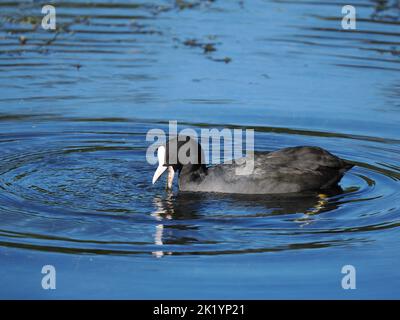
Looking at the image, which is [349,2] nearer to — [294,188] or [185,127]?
[185,127]

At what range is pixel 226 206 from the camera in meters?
8.23

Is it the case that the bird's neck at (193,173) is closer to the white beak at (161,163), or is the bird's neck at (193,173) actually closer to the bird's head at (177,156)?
the bird's head at (177,156)

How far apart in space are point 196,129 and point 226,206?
229cm

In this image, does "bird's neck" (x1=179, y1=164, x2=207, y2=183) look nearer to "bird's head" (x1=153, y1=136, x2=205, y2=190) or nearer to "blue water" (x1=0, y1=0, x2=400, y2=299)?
"bird's head" (x1=153, y1=136, x2=205, y2=190)

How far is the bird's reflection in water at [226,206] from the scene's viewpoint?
7.71 metres

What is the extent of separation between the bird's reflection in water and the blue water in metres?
0.03

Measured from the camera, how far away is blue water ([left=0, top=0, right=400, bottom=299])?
22.0ft

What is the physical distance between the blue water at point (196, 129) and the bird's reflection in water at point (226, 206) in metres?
0.03

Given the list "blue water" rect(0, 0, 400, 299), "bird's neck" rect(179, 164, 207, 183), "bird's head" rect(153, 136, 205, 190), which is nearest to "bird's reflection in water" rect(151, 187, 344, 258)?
"blue water" rect(0, 0, 400, 299)

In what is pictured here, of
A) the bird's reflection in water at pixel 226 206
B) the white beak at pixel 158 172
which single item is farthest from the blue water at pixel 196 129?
the white beak at pixel 158 172

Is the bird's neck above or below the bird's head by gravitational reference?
below

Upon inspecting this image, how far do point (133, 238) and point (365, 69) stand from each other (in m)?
6.34

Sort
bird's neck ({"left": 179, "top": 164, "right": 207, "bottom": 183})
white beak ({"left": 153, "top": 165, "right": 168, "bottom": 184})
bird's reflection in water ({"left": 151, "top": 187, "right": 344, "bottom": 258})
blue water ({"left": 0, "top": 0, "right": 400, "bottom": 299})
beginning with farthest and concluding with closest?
1. bird's neck ({"left": 179, "top": 164, "right": 207, "bottom": 183})
2. white beak ({"left": 153, "top": 165, "right": 168, "bottom": 184})
3. bird's reflection in water ({"left": 151, "top": 187, "right": 344, "bottom": 258})
4. blue water ({"left": 0, "top": 0, "right": 400, "bottom": 299})

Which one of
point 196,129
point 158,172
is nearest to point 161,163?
point 158,172
